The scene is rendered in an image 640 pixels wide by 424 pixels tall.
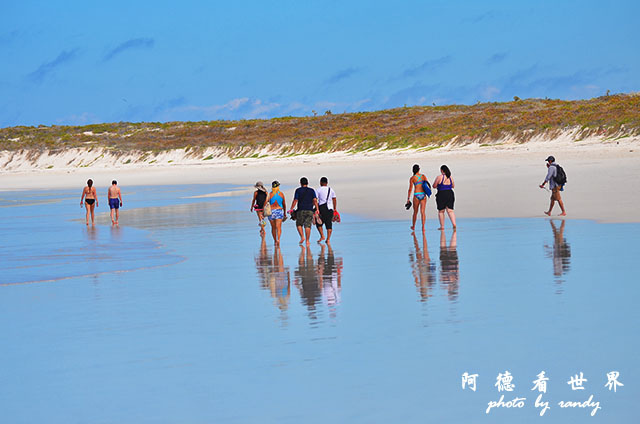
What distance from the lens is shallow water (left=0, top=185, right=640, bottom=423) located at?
256 inches

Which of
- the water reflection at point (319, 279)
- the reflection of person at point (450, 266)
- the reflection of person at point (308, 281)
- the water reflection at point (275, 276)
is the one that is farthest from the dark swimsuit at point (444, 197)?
the reflection of person at point (308, 281)

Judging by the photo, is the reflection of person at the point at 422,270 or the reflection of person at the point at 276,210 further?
the reflection of person at the point at 276,210

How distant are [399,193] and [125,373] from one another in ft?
77.1

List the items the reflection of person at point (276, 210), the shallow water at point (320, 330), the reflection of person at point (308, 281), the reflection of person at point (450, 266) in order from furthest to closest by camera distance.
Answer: the reflection of person at point (276, 210) → the reflection of person at point (450, 266) → the reflection of person at point (308, 281) → the shallow water at point (320, 330)

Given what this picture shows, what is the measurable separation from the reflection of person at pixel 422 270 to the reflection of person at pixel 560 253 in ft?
5.44

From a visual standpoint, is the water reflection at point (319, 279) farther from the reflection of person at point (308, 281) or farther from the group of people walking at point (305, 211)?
the group of people walking at point (305, 211)

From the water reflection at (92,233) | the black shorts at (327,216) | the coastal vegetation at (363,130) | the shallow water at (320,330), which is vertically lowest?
the shallow water at (320,330)

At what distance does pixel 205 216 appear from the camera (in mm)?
24188

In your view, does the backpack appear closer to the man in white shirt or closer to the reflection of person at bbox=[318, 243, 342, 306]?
the man in white shirt

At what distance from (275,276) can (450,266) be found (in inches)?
98.5

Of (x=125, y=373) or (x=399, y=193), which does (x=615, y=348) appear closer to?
(x=125, y=373)

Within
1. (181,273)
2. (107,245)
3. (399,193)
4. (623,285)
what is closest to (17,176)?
(399,193)

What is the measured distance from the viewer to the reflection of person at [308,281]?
409 inches

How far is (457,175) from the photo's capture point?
3812 centimetres
